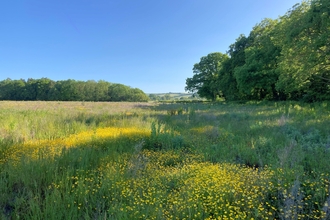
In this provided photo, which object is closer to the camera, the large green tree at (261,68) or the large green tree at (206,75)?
the large green tree at (261,68)

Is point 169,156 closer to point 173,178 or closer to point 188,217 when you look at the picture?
point 173,178

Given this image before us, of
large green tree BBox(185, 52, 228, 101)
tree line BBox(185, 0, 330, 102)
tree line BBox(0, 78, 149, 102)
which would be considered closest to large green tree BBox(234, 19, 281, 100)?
tree line BBox(185, 0, 330, 102)

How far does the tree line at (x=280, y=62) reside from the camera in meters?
13.5

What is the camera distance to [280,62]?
744 inches

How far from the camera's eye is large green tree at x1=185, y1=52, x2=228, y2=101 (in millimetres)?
45469

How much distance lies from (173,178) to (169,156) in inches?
48.5

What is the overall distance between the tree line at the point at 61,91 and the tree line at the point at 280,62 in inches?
1631

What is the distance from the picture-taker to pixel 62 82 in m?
79.1

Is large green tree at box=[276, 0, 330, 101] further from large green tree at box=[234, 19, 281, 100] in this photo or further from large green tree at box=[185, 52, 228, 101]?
large green tree at box=[185, 52, 228, 101]

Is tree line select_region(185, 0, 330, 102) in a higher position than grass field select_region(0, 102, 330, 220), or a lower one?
higher

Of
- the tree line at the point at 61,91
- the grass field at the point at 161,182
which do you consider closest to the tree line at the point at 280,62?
the grass field at the point at 161,182

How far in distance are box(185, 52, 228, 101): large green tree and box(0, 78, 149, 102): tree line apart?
3587 centimetres

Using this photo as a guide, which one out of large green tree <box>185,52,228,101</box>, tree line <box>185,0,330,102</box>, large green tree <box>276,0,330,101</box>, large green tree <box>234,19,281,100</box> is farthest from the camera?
large green tree <box>185,52,228,101</box>

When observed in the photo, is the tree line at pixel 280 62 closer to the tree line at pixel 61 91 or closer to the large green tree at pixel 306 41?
the large green tree at pixel 306 41
